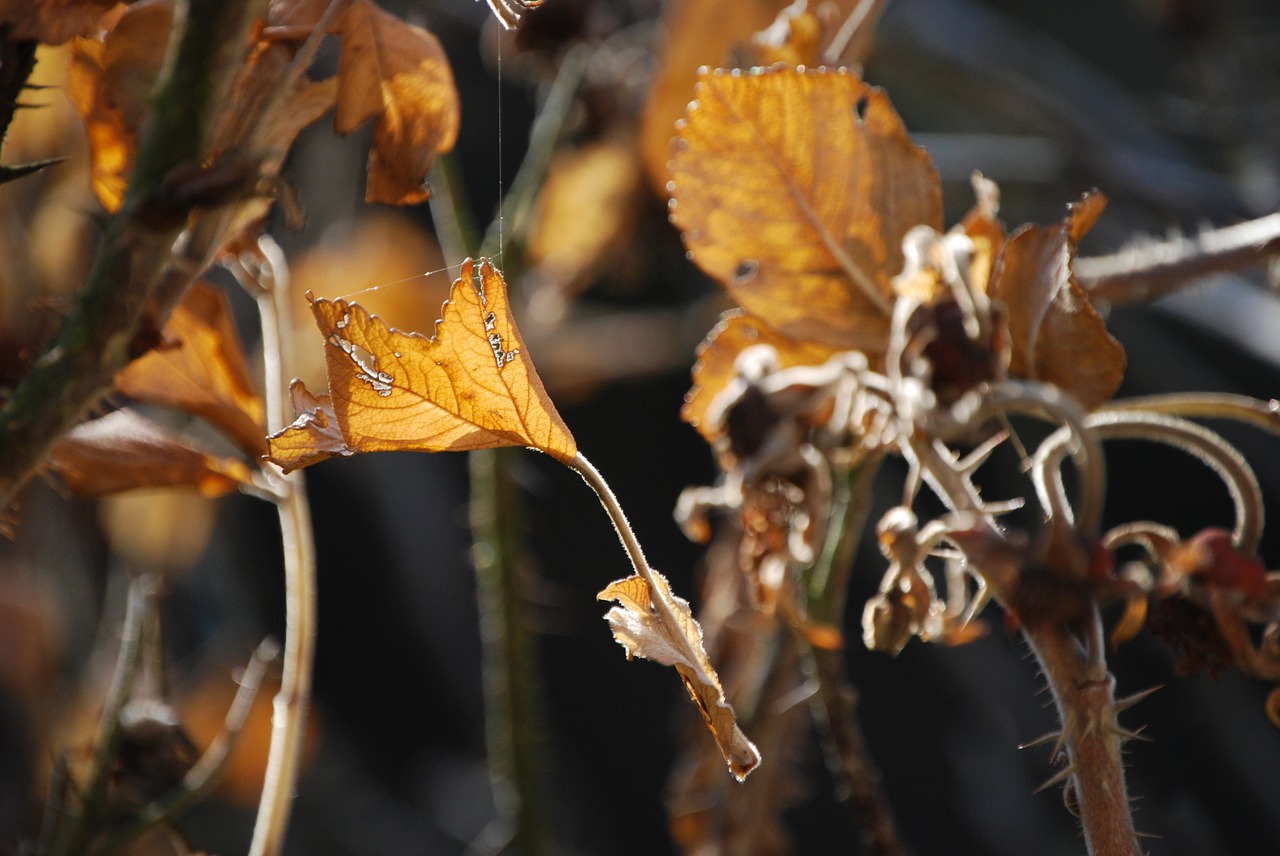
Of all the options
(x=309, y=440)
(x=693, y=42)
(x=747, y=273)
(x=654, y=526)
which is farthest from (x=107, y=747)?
(x=654, y=526)

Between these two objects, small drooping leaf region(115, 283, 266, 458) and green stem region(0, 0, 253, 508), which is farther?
small drooping leaf region(115, 283, 266, 458)

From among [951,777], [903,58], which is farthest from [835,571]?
[951,777]

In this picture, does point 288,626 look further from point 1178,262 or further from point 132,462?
point 1178,262

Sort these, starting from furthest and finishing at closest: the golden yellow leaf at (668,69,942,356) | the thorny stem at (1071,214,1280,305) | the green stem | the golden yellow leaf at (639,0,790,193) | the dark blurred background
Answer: the dark blurred background → the golden yellow leaf at (639,0,790,193) → the thorny stem at (1071,214,1280,305) → the golden yellow leaf at (668,69,942,356) → the green stem

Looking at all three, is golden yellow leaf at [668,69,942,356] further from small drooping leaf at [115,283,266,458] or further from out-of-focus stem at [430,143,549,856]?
out-of-focus stem at [430,143,549,856]

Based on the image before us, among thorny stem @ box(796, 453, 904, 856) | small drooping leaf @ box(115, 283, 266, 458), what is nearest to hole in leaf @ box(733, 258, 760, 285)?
thorny stem @ box(796, 453, 904, 856)

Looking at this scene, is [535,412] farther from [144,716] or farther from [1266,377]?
[1266,377]

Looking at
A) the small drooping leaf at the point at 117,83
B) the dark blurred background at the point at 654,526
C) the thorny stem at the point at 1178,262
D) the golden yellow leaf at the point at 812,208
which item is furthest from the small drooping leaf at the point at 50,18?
the thorny stem at the point at 1178,262
